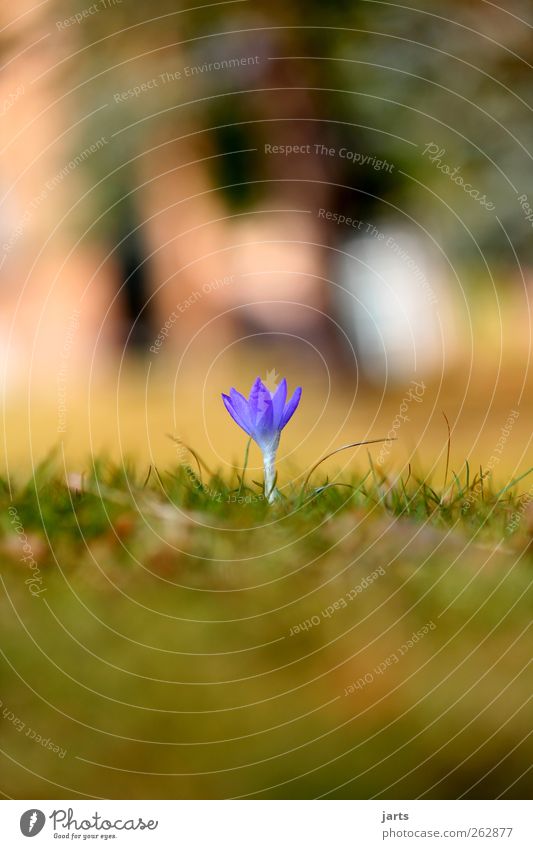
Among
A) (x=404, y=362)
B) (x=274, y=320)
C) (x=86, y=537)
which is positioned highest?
(x=274, y=320)

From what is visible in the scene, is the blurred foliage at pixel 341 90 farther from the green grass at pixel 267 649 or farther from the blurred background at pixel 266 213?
the green grass at pixel 267 649

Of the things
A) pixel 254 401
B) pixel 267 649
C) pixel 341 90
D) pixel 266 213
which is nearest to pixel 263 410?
pixel 254 401

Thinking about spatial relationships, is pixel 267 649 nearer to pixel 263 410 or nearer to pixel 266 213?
pixel 263 410

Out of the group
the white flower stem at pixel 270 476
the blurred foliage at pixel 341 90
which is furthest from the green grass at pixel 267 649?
the blurred foliage at pixel 341 90

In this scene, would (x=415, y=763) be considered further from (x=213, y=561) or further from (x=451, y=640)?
(x=213, y=561)

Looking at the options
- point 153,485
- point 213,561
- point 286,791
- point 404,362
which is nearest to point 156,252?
point 404,362

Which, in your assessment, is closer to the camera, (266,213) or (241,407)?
(241,407)

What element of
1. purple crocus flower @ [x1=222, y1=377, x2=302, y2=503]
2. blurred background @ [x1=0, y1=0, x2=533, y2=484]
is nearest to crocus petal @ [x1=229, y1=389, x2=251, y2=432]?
purple crocus flower @ [x1=222, y1=377, x2=302, y2=503]
